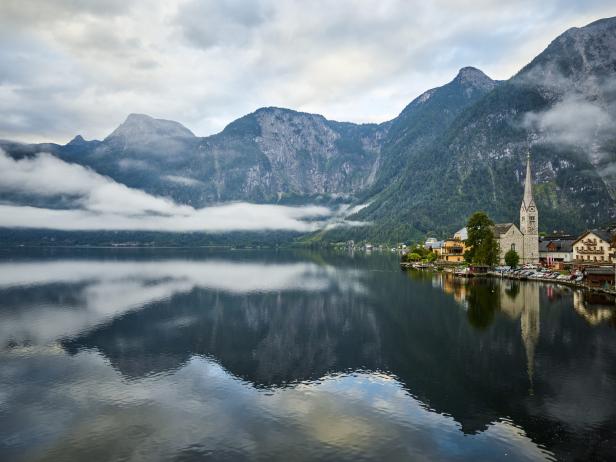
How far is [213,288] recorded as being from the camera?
9844 centimetres

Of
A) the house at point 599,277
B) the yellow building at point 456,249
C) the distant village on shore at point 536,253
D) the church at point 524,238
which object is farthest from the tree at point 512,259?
the yellow building at point 456,249

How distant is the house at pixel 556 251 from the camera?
404 feet

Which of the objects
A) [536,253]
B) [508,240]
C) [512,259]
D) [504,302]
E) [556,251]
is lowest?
[504,302]

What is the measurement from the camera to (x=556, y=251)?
12800cm

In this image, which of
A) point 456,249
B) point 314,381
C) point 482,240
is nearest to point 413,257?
point 456,249

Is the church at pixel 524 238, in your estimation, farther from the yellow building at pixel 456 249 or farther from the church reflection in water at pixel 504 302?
the church reflection in water at pixel 504 302

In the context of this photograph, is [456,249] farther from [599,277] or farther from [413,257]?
[599,277]

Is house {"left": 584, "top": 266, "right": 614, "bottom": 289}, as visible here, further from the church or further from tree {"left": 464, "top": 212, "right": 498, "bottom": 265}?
the church

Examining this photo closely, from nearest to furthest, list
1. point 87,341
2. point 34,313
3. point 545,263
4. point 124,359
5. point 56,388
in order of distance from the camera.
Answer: point 56,388 → point 124,359 → point 87,341 → point 34,313 → point 545,263

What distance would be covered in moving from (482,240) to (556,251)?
29.2 meters

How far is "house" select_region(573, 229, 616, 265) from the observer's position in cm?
10719

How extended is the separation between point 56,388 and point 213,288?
2505 inches

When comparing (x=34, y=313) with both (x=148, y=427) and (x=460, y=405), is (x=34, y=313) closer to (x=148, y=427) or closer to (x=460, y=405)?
(x=148, y=427)

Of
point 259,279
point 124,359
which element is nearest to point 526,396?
point 124,359
